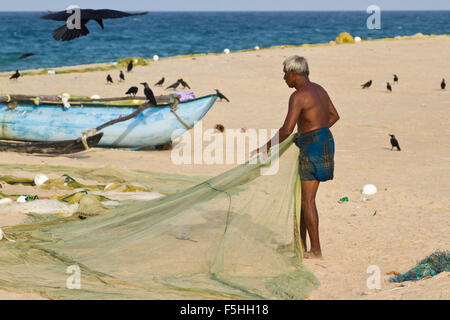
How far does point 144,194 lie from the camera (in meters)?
7.47

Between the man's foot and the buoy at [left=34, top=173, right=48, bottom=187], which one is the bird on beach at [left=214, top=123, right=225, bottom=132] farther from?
the man's foot

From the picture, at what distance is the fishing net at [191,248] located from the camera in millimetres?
4785

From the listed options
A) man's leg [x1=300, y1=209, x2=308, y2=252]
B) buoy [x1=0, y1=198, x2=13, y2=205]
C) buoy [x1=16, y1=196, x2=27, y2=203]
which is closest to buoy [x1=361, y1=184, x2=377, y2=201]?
man's leg [x1=300, y1=209, x2=308, y2=252]

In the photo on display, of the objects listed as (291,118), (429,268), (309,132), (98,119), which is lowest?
(429,268)

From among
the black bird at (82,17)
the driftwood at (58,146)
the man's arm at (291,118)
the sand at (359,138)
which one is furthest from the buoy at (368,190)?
the driftwood at (58,146)

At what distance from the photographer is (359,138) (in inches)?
480

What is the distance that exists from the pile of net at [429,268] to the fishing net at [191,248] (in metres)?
0.73

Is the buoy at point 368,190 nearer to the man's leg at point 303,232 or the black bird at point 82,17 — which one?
the man's leg at point 303,232

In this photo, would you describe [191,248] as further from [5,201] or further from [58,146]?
[58,146]

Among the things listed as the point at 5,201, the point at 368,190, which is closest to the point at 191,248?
the point at 5,201

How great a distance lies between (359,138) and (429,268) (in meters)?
7.42

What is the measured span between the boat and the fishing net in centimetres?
494

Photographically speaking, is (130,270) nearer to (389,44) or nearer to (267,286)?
(267,286)
